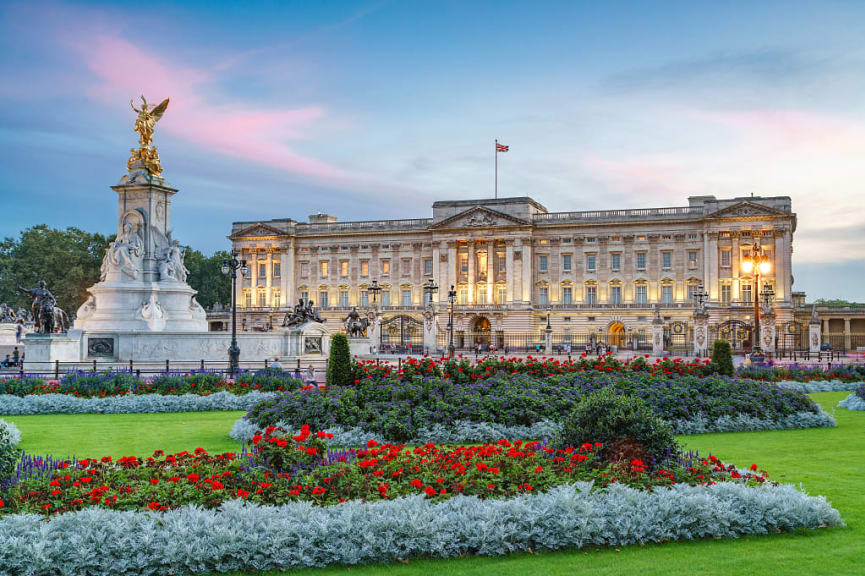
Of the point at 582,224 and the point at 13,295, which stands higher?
the point at 582,224

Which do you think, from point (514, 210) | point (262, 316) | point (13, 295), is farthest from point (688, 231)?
point (13, 295)

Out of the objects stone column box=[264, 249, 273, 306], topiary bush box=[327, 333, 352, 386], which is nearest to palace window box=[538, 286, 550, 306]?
stone column box=[264, 249, 273, 306]

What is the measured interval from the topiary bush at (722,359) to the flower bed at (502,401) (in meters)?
2.09

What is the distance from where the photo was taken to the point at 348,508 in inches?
308

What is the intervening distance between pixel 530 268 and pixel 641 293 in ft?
38.5

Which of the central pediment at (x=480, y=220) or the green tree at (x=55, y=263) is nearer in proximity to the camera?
the green tree at (x=55, y=263)

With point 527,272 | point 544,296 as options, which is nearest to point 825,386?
point 527,272

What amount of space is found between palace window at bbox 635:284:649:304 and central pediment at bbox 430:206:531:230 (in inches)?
515

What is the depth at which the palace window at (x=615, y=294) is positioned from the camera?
275ft

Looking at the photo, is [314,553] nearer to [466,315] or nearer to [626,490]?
[626,490]

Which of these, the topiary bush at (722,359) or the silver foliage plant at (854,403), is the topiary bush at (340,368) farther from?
the silver foliage plant at (854,403)

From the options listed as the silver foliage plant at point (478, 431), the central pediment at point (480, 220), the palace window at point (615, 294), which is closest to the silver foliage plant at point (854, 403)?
the silver foliage plant at point (478, 431)

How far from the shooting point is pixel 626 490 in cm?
843

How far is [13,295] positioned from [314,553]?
88.0m
